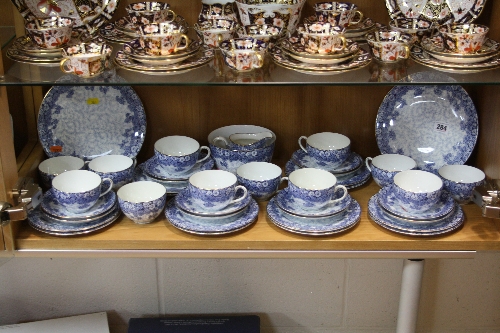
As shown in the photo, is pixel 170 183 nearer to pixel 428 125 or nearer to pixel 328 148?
pixel 328 148

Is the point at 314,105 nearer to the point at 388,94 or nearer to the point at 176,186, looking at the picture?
the point at 388,94

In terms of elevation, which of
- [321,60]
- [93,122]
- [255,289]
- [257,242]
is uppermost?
[321,60]

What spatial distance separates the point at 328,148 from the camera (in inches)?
45.2

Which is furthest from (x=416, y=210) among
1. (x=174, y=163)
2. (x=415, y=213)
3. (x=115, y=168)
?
(x=115, y=168)

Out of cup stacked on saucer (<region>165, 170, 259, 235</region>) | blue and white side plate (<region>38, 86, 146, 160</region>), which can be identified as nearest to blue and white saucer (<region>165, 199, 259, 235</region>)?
cup stacked on saucer (<region>165, 170, 259, 235</region>)

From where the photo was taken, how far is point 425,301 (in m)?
1.39

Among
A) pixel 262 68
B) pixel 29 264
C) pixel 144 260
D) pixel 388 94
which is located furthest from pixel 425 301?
pixel 29 264

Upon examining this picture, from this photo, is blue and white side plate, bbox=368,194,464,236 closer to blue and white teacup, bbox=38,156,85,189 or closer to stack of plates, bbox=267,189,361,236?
stack of plates, bbox=267,189,361,236

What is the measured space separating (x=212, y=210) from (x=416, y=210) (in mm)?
320

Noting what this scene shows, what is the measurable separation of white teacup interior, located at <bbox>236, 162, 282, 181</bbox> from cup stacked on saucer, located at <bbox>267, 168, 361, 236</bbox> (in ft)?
0.16

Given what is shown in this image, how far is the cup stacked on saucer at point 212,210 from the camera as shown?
97cm

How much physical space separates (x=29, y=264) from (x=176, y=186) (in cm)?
47

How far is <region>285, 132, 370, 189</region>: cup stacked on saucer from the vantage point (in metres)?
1.09

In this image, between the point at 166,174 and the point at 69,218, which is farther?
the point at 166,174
